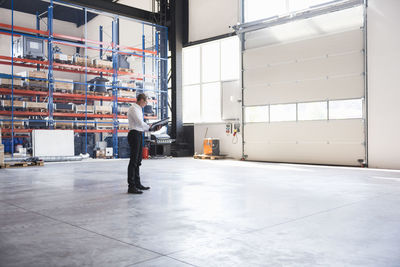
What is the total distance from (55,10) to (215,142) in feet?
53.4

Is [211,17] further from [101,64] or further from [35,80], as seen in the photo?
[35,80]

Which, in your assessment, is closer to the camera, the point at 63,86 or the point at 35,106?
the point at 35,106

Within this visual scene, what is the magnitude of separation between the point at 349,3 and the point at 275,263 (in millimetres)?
11457

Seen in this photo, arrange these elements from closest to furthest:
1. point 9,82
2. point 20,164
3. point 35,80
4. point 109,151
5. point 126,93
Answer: point 20,164 < point 9,82 < point 35,80 < point 109,151 < point 126,93

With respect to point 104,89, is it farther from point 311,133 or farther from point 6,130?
point 311,133

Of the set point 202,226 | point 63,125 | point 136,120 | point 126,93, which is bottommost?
point 202,226

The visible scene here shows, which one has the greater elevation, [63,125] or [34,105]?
[34,105]

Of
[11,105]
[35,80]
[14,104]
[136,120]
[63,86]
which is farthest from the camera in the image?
[63,86]

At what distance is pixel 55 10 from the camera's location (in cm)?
2441

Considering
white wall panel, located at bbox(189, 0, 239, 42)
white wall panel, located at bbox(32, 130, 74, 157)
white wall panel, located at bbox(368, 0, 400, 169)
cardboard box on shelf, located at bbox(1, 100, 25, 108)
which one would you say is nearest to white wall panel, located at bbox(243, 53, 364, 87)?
white wall panel, located at bbox(368, 0, 400, 169)

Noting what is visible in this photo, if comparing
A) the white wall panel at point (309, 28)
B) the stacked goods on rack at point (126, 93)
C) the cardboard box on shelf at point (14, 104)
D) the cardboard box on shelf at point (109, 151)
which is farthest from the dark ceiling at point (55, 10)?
the white wall panel at point (309, 28)

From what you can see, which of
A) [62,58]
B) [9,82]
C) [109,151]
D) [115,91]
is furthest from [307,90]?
[9,82]

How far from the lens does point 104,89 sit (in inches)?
714

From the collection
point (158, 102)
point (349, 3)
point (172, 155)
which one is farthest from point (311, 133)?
point (158, 102)
